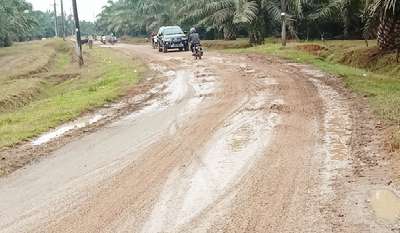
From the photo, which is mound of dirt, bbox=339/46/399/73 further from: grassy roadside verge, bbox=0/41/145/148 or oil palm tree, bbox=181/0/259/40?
oil palm tree, bbox=181/0/259/40

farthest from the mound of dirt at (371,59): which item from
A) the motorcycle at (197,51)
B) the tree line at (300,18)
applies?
the motorcycle at (197,51)

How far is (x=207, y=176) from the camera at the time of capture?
728 centimetres

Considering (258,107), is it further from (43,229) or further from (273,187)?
(43,229)

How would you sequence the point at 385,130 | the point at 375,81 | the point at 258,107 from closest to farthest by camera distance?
the point at 385,130 → the point at 258,107 → the point at 375,81

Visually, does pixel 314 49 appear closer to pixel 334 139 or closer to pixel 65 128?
pixel 65 128

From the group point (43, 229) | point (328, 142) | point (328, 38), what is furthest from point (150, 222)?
point (328, 38)

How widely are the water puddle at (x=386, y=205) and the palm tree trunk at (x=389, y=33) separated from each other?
13.5 metres

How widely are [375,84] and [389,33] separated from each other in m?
5.18

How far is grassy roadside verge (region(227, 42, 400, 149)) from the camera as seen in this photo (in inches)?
406

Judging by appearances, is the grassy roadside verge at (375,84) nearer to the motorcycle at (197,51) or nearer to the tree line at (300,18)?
the tree line at (300,18)

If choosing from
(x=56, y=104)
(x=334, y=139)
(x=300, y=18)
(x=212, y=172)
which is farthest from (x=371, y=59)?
(x=212, y=172)

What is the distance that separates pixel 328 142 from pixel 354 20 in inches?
926

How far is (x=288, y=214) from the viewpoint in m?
5.75

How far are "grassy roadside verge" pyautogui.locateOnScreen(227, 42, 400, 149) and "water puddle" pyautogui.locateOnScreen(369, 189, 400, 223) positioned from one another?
204cm
